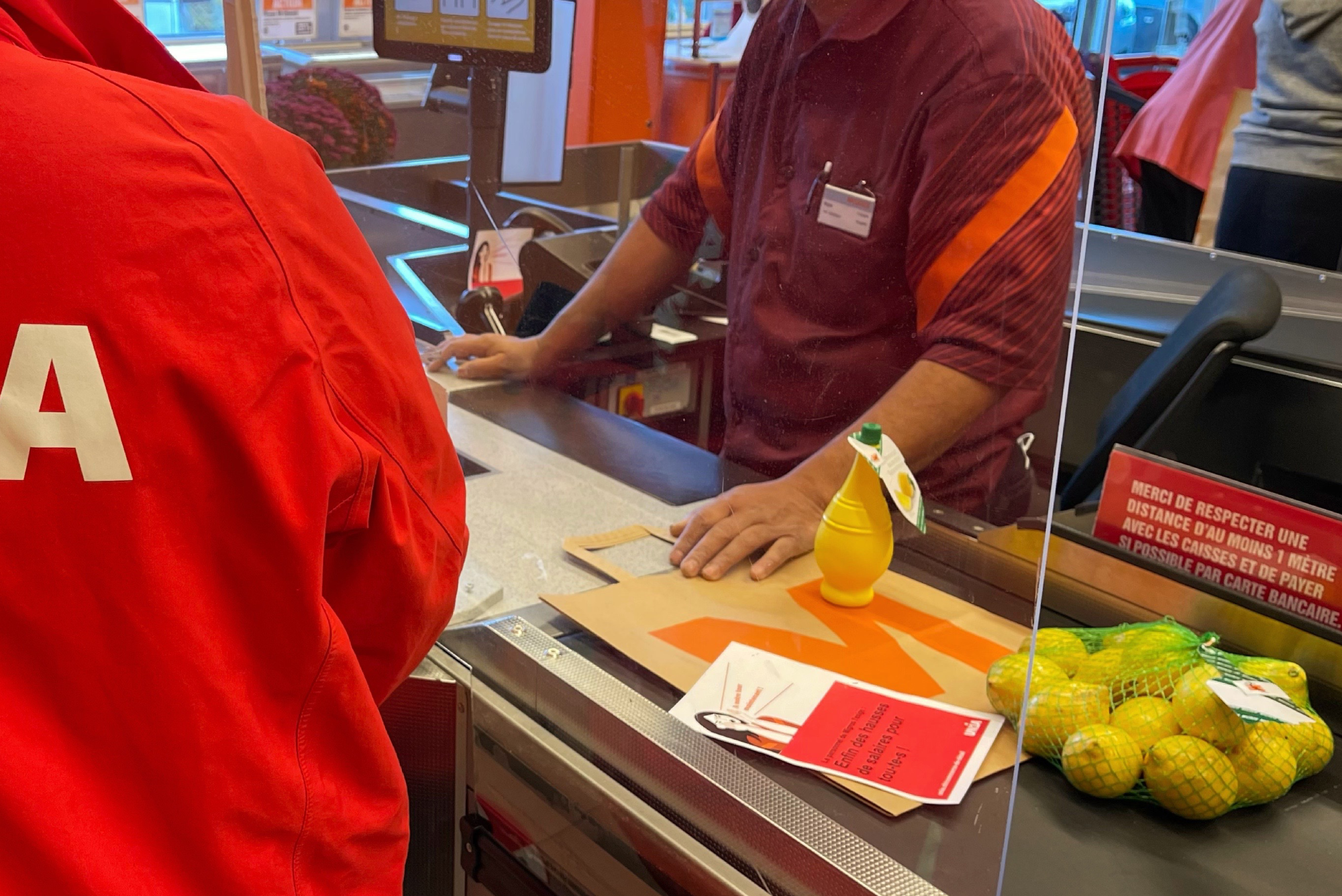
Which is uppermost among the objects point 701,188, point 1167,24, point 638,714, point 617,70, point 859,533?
point 1167,24

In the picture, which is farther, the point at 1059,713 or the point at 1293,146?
the point at 1293,146

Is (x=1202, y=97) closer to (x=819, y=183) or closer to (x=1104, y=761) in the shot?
(x=819, y=183)

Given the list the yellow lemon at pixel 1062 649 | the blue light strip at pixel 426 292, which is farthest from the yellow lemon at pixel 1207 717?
the blue light strip at pixel 426 292

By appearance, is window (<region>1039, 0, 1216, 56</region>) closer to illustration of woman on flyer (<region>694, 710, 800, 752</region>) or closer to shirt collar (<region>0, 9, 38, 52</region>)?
illustration of woman on flyer (<region>694, 710, 800, 752</region>)

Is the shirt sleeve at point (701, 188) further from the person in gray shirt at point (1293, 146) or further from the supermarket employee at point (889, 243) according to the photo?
the person in gray shirt at point (1293, 146)

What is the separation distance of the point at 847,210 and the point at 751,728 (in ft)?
1.68

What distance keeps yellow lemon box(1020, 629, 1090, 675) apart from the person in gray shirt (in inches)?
93.7

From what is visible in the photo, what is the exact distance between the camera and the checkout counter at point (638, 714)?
847 mm

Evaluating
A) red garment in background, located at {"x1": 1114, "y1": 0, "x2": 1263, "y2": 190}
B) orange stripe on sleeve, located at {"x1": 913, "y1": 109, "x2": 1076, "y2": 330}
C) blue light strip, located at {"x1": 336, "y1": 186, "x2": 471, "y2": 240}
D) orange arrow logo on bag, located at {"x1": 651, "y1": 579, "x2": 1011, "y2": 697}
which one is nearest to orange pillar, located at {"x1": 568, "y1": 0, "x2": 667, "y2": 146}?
blue light strip, located at {"x1": 336, "y1": 186, "x2": 471, "y2": 240}

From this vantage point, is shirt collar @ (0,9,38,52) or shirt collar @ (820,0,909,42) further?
shirt collar @ (820,0,909,42)

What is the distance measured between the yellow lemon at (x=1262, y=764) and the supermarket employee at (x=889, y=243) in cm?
26

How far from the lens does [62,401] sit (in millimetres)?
624

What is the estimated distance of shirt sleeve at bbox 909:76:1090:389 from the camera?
899mm

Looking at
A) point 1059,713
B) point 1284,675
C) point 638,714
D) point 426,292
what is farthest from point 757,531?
point 426,292
